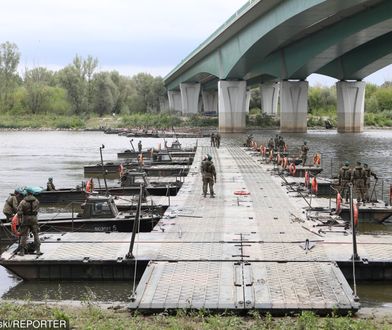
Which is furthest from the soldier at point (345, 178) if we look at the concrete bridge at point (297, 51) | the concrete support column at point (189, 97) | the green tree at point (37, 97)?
the green tree at point (37, 97)

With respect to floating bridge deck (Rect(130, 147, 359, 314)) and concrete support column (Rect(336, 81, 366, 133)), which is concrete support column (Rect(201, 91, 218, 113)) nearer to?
concrete support column (Rect(336, 81, 366, 133))

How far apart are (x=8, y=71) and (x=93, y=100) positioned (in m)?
35.3

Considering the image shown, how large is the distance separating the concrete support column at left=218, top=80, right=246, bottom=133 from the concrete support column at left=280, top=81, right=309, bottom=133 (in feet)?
22.4

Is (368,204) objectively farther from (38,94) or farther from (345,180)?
(38,94)

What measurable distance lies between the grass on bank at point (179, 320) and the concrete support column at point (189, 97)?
130709 millimetres

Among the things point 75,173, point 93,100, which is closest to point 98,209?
point 75,173

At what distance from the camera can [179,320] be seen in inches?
493

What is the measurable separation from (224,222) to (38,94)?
490 ft

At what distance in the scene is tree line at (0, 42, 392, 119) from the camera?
6097 inches

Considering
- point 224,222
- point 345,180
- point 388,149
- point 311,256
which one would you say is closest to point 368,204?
point 345,180

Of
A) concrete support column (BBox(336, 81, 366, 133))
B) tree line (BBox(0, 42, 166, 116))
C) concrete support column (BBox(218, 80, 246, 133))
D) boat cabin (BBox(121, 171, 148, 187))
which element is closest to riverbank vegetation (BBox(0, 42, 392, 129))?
tree line (BBox(0, 42, 166, 116))

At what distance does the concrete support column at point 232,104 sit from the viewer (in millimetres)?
95188

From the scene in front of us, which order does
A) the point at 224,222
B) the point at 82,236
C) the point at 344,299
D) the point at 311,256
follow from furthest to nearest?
the point at 224,222 < the point at 82,236 < the point at 311,256 < the point at 344,299

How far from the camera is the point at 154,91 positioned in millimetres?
178500
